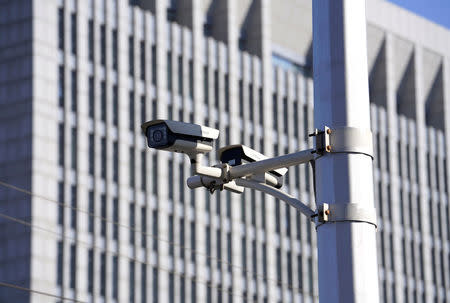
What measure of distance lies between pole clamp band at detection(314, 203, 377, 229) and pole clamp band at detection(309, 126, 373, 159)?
1.39 feet

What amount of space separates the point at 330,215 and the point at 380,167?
7768cm

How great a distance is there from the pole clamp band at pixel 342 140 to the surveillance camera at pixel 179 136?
1152 mm

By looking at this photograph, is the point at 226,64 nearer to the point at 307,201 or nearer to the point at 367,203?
the point at 307,201

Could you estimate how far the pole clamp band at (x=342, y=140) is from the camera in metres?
10.1

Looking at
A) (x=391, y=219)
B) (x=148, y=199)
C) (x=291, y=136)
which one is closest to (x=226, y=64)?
(x=291, y=136)

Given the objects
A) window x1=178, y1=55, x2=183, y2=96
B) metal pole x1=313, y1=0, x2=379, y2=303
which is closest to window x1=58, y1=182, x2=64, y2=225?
window x1=178, y1=55, x2=183, y2=96

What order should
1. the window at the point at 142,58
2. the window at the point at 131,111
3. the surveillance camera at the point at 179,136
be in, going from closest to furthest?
the surveillance camera at the point at 179,136 < the window at the point at 131,111 < the window at the point at 142,58

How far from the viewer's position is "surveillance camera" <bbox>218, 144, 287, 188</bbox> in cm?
1150

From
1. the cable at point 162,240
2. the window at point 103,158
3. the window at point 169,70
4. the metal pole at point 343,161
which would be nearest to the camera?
the metal pole at point 343,161

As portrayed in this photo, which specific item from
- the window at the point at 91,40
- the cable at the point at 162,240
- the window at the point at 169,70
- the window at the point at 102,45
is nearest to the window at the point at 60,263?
the cable at the point at 162,240

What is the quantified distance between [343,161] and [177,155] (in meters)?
62.7

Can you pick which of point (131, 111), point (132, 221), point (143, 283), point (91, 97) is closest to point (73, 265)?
point (143, 283)

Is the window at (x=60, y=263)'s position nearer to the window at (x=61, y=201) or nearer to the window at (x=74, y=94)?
the window at (x=61, y=201)

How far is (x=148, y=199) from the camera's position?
70.6 m
